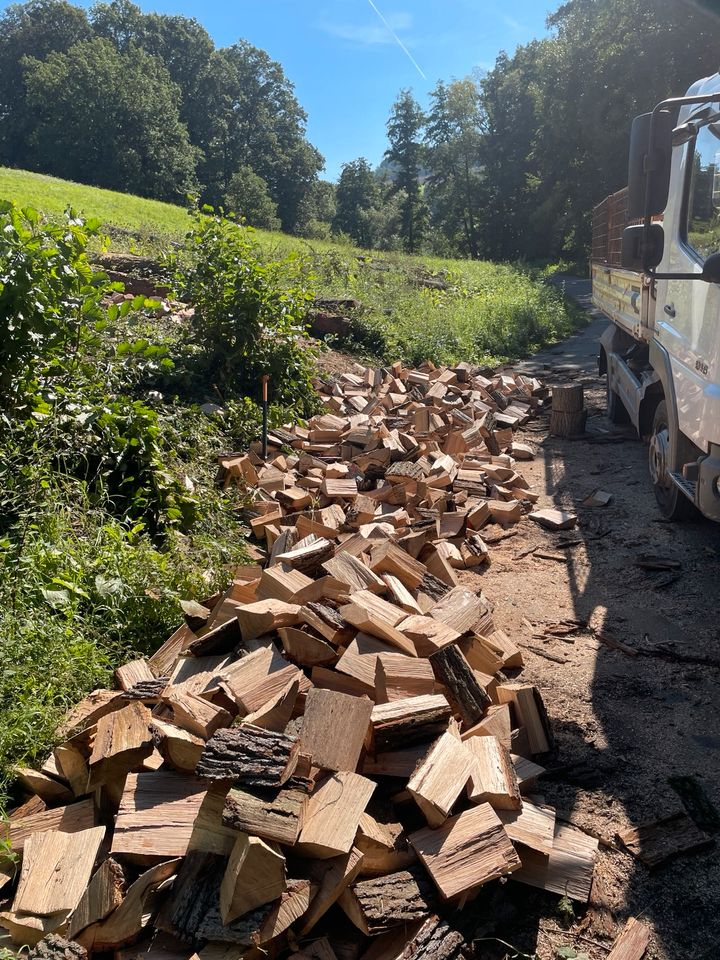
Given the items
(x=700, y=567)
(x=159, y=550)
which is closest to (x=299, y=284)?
(x=159, y=550)

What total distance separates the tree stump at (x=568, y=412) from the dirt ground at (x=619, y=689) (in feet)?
5.17

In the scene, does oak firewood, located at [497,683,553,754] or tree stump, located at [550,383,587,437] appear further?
tree stump, located at [550,383,587,437]

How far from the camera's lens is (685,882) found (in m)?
2.72

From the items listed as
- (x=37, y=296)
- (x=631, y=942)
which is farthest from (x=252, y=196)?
(x=631, y=942)

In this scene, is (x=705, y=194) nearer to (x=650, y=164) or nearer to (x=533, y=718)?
(x=650, y=164)

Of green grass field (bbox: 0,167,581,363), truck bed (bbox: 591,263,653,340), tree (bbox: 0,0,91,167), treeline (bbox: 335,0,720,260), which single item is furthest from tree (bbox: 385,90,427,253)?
truck bed (bbox: 591,263,653,340)

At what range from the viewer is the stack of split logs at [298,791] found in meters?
2.36

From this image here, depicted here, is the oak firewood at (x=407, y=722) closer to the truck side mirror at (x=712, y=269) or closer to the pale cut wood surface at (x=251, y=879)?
the pale cut wood surface at (x=251, y=879)

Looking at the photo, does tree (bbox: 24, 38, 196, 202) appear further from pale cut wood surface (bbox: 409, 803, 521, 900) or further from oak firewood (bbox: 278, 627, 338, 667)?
pale cut wood surface (bbox: 409, 803, 521, 900)

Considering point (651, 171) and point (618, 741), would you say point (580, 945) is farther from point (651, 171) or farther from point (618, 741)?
point (651, 171)

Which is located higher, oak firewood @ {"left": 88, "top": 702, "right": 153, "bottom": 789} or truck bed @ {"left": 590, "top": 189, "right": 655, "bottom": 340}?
truck bed @ {"left": 590, "top": 189, "right": 655, "bottom": 340}

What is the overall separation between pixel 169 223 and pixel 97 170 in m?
41.9

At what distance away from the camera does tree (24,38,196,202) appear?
193ft

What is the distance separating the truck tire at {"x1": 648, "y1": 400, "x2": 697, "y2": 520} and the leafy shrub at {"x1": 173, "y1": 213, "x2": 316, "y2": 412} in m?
3.85
